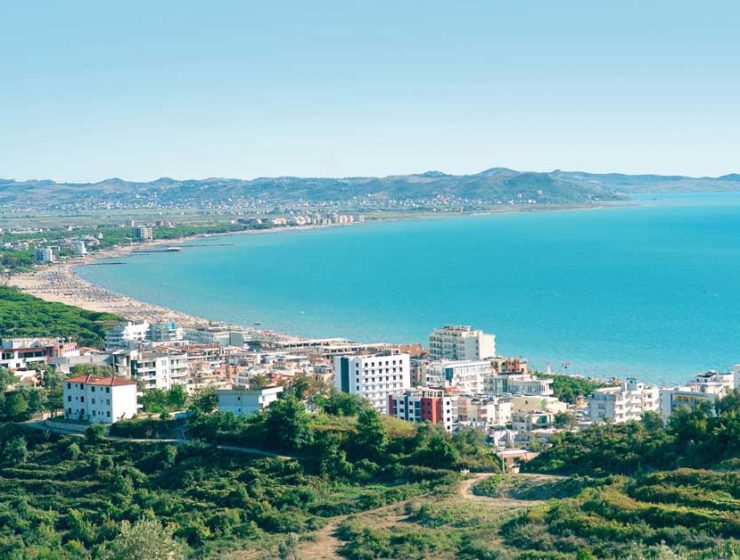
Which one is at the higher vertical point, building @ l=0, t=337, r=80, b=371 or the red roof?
the red roof

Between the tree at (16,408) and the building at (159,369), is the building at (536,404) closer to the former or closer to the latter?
the building at (159,369)

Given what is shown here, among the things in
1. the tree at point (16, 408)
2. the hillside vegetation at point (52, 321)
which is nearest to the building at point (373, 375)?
the tree at point (16, 408)

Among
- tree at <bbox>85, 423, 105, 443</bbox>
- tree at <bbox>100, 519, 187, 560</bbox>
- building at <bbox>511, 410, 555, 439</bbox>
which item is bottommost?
building at <bbox>511, 410, 555, 439</bbox>

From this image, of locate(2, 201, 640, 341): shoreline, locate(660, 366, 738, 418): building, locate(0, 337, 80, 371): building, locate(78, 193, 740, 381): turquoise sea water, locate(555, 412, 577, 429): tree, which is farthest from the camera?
locate(2, 201, 640, 341): shoreline

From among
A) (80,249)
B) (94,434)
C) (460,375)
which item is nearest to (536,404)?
(460,375)

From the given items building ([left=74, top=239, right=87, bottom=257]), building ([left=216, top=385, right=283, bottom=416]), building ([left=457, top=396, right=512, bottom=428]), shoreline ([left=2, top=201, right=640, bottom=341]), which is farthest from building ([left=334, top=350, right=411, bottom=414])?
building ([left=74, top=239, right=87, bottom=257])

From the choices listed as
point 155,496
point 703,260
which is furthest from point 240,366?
point 703,260

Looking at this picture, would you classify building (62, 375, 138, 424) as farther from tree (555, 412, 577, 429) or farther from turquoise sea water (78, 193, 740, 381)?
turquoise sea water (78, 193, 740, 381)

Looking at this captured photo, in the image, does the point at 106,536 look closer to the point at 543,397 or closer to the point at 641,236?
the point at 543,397
